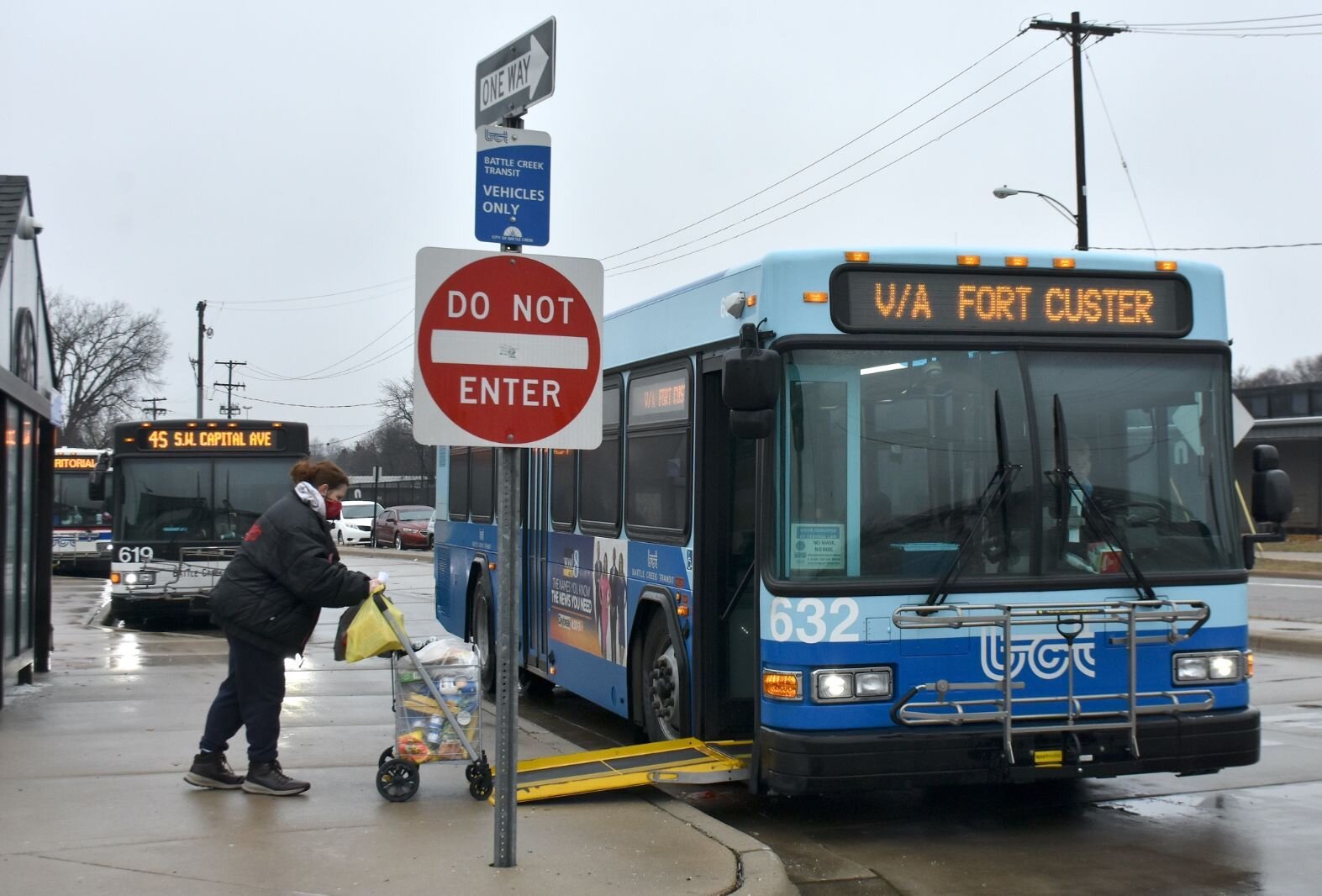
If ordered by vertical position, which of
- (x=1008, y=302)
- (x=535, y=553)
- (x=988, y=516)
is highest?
(x=1008, y=302)

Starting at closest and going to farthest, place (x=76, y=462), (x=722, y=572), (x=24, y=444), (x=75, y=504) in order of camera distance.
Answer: (x=722, y=572) < (x=24, y=444) < (x=76, y=462) < (x=75, y=504)

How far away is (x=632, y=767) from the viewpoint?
771cm

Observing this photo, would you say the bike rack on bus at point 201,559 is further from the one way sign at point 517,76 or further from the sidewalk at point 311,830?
the one way sign at point 517,76

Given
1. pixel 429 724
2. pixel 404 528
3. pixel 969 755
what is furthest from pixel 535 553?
pixel 404 528

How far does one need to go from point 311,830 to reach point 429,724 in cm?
93

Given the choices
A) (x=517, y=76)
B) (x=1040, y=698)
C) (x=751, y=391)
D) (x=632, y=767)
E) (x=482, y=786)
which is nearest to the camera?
(x=517, y=76)

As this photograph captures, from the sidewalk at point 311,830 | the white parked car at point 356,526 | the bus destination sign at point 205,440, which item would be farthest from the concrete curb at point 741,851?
the white parked car at point 356,526

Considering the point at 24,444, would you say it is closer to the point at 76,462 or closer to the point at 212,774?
the point at 212,774

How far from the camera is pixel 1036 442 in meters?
7.17

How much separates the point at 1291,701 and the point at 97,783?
972 cm

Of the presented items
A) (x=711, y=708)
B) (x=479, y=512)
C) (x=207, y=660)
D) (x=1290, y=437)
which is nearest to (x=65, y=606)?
(x=207, y=660)

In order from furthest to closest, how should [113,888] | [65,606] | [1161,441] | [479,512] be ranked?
[65,606] < [479,512] < [1161,441] < [113,888]

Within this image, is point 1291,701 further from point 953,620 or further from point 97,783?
point 97,783

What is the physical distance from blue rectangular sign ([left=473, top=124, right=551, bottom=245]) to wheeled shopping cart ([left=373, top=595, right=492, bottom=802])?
7.92 ft
